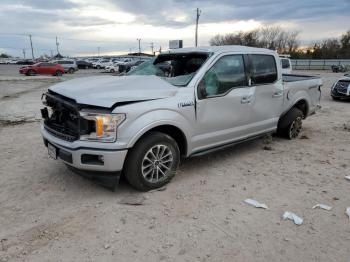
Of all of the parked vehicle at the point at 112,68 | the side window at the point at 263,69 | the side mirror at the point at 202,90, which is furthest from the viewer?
the parked vehicle at the point at 112,68

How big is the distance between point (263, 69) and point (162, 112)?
2.41m

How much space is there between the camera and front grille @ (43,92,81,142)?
4028 millimetres

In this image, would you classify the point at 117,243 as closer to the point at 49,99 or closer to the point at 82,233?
the point at 82,233

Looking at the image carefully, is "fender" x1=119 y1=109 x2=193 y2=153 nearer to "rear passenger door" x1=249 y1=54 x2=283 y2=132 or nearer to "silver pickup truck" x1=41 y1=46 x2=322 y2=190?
"silver pickup truck" x1=41 y1=46 x2=322 y2=190

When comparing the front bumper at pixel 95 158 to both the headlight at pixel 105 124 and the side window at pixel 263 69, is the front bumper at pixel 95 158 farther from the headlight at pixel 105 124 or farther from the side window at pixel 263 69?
the side window at pixel 263 69

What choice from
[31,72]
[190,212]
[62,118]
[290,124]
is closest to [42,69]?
[31,72]

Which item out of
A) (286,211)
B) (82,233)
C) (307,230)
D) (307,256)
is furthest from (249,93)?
(82,233)

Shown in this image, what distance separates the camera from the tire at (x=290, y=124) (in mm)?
6617

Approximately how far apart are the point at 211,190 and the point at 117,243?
1.58m

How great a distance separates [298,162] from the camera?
549cm

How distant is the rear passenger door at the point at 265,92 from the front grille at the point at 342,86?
8538 mm

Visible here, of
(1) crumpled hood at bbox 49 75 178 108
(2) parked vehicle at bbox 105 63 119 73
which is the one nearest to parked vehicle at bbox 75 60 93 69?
(2) parked vehicle at bbox 105 63 119 73

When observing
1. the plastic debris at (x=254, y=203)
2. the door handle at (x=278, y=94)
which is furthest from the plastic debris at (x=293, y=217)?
the door handle at (x=278, y=94)

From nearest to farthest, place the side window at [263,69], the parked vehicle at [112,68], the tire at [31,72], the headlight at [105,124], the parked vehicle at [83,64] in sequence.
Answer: the headlight at [105,124], the side window at [263,69], the tire at [31,72], the parked vehicle at [112,68], the parked vehicle at [83,64]
